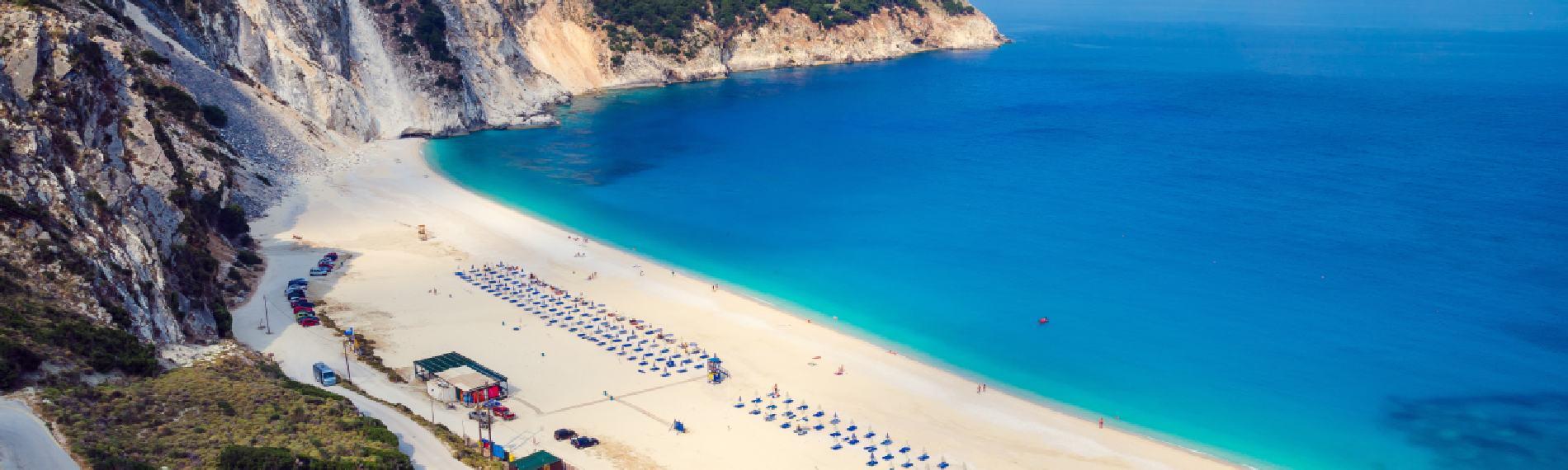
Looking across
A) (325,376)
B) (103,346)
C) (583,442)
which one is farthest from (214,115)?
(583,442)

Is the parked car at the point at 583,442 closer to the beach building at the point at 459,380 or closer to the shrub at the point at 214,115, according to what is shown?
the beach building at the point at 459,380

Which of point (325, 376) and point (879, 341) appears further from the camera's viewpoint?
point (879, 341)

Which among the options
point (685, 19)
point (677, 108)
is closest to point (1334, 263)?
point (677, 108)

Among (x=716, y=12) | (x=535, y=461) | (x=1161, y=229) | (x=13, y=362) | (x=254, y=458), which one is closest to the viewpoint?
(x=254, y=458)

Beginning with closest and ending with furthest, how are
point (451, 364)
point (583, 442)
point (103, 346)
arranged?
point (103, 346) → point (583, 442) → point (451, 364)

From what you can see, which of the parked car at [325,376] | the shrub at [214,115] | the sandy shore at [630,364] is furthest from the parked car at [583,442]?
the shrub at [214,115]

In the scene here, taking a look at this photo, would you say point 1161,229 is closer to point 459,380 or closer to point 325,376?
point 459,380
